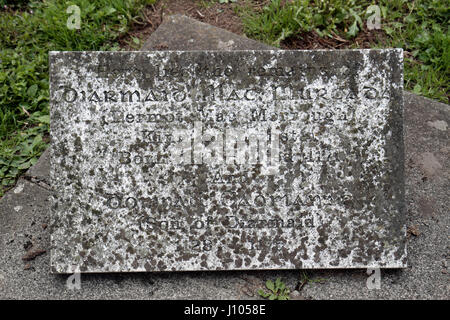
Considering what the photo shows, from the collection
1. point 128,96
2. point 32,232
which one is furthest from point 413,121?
point 32,232

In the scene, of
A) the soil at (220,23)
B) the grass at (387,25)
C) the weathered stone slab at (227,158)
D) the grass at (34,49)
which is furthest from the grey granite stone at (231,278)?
the soil at (220,23)

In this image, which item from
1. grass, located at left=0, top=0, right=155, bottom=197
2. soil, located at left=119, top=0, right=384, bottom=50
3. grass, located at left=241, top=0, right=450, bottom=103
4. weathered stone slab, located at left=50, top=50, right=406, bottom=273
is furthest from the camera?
soil, located at left=119, top=0, right=384, bottom=50

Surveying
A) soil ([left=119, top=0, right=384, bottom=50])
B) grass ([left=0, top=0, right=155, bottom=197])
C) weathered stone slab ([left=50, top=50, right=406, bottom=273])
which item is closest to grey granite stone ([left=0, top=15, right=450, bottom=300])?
weathered stone slab ([left=50, top=50, right=406, bottom=273])

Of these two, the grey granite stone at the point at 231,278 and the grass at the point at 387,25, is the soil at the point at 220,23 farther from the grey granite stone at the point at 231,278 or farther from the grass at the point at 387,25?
the grey granite stone at the point at 231,278

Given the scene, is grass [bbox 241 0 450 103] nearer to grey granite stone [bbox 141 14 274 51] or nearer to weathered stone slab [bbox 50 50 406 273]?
grey granite stone [bbox 141 14 274 51]

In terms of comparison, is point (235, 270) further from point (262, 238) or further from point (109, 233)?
point (109, 233)

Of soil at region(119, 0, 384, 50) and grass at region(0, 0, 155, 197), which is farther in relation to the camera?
soil at region(119, 0, 384, 50)

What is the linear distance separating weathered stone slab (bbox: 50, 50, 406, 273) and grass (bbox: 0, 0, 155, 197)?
808 mm

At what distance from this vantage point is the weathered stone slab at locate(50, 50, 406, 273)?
224cm

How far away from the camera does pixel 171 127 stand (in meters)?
2.25

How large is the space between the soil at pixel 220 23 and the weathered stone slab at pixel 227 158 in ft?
3.12

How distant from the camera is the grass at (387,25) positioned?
3.05 meters

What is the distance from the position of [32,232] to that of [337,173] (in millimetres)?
1627

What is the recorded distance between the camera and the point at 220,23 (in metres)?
3.26
